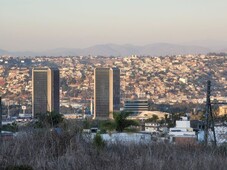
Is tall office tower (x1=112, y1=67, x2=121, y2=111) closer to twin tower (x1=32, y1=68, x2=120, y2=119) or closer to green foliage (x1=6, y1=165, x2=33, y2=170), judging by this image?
twin tower (x1=32, y1=68, x2=120, y2=119)

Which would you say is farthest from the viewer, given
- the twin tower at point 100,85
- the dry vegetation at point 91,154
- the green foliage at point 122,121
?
the twin tower at point 100,85

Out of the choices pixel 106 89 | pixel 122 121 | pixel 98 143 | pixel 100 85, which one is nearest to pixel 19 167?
pixel 98 143

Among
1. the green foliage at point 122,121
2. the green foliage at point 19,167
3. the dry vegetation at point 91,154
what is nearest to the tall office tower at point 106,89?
the green foliage at point 122,121

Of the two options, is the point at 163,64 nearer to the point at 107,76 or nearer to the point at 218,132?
the point at 107,76

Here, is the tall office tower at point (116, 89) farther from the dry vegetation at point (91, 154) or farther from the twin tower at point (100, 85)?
the dry vegetation at point (91, 154)

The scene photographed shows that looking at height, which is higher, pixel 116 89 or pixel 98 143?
pixel 98 143

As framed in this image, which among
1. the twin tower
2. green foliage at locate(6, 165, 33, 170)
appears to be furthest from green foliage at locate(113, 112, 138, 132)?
the twin tower

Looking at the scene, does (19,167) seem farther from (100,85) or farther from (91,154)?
(100,85)

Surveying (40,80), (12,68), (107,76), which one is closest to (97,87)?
(107,76)
